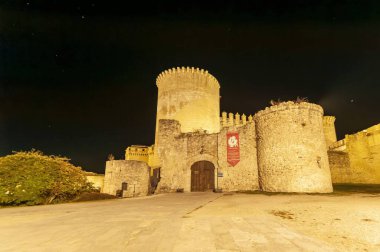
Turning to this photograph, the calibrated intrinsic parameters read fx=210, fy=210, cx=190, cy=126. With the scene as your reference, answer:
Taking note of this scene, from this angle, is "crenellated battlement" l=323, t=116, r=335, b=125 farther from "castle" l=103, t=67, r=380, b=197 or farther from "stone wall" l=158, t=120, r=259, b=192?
"stone wall" l=158, t=120, r=259, b=192

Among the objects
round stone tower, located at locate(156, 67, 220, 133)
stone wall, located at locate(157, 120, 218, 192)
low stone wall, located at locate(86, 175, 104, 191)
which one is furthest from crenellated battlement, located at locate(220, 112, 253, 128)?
low stone wall, located at locate(86, 175, 104, 191)

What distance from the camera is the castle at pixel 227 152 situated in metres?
13.1

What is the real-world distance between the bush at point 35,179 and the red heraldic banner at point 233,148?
1032 centimetres

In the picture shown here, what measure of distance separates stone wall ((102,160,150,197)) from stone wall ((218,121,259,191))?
6.31 metres

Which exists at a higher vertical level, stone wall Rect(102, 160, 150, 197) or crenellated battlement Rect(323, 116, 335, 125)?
crenellated battlement Rect(323, 116, 335, 125)

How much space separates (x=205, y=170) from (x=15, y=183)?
11.8 metres

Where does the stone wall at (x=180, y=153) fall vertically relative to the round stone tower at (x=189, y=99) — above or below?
below

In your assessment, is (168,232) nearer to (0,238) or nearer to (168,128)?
(0,238)

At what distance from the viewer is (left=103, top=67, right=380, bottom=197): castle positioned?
43.1 ft

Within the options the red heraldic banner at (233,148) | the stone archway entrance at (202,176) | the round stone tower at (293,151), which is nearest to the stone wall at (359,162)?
the round stone tower at (293,151)

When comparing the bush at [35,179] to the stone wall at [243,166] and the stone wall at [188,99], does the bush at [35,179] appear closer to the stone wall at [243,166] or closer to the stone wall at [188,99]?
the stone wall at [243,166]

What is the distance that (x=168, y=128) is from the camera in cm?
1811

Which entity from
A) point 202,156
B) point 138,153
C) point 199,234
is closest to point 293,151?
point 202,156

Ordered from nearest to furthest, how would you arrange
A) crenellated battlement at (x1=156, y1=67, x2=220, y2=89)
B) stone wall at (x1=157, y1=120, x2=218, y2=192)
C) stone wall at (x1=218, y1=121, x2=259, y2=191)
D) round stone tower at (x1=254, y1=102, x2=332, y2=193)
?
round stone tower at (x1=254, y1=102, x2=332, y2=193) → stone wall at (x1=218, y1=121, x2=259, y2=191) → stone wall at (x1=157, y1=120, x2=218, y2=192) → crenellated battlement at (x1=156, y1=67, x2=220, y2=89)
